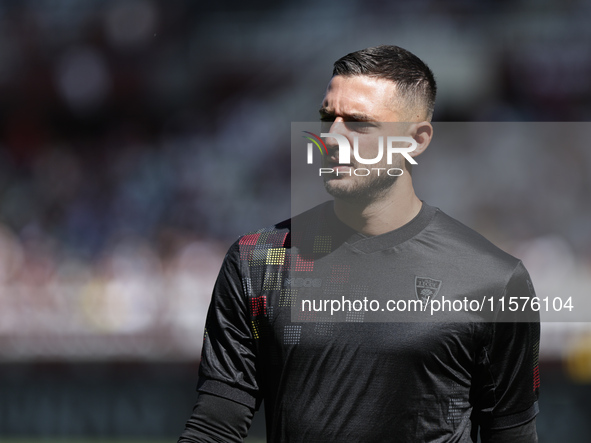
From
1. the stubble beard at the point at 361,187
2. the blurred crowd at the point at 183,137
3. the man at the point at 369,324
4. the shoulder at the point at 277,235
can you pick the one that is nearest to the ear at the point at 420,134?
the man at the point at 369,324

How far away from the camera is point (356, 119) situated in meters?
2.00

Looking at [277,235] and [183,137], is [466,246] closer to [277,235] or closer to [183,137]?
[277,235]

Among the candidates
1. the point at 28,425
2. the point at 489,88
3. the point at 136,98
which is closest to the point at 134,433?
the point at 28,425

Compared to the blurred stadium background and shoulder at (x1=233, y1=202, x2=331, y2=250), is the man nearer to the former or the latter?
shoulder at (x1=233, y1=202, x2=331, y2=250)

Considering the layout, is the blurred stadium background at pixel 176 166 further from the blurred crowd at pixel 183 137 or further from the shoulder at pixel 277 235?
the shoulder at pixel 277 235

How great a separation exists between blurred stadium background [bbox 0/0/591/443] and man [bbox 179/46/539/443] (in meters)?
4.40

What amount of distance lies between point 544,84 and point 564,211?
1.64 metres

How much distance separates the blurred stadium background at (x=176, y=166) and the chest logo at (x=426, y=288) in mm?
4465

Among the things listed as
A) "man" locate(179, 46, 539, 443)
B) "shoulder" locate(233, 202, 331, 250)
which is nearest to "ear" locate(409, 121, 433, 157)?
"man" locate(179, 46, 539, 443)

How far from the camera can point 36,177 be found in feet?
30.1

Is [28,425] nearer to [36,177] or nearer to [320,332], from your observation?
[36,177]

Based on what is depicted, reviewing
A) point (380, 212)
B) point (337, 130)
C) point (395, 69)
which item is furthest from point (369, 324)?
point (395, 69)

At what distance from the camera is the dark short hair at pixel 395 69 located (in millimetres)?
2045

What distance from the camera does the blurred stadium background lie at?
22.6 ft
